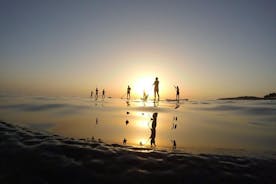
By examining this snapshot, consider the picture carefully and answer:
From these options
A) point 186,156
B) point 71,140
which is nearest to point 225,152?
point 186,156

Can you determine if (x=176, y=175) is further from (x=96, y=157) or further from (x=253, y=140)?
(x=253, y=140)

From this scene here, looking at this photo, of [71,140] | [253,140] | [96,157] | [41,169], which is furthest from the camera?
[253,140]

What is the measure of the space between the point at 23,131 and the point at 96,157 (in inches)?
151

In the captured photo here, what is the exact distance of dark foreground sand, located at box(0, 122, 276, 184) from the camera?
3918 mm

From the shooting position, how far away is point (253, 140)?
278 inches

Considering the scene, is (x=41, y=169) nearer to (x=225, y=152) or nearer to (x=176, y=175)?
(x=176, y=175)

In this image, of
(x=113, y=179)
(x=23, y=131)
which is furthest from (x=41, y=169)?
(x=23, y=131)

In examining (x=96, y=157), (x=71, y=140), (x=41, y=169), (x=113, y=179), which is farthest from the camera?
(x=71, y=140)

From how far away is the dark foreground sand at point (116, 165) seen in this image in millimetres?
3918

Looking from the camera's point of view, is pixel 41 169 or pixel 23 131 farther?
pixel 23 131

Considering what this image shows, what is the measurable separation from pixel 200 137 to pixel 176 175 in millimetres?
3668

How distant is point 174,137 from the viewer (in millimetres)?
7359

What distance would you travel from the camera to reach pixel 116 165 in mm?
4461

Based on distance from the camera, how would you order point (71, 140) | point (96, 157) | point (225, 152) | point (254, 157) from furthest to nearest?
point (71, 140) → point (225, 152) → point (254, 157) → point (96, 157)
